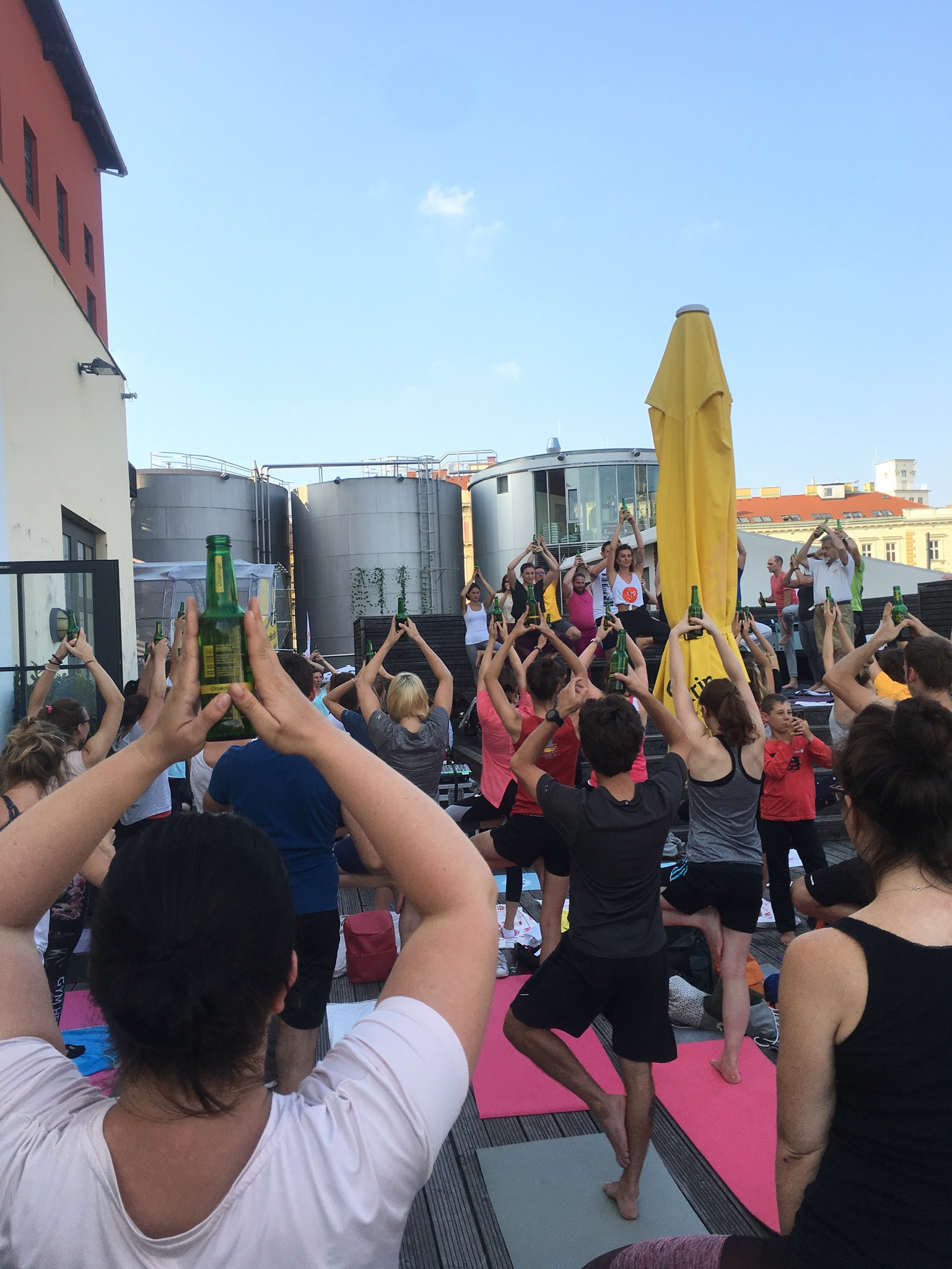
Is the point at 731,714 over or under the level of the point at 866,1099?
over

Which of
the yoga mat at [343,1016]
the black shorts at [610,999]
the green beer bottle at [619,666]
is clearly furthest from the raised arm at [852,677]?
the yoga mat at [343,1016]

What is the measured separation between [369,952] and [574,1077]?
2.16 metres

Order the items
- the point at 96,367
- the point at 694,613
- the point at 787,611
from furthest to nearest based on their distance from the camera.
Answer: the point at 787,611
the point at 96,367
the point at 694,613

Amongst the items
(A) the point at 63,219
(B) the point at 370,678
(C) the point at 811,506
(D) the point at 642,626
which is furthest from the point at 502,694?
(C) the point at 811,506

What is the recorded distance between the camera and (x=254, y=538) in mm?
29156

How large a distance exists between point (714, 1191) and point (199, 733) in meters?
2.94

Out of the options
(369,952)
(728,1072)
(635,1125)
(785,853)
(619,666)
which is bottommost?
(728,1072)

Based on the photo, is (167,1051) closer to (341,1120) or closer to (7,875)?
(341,1120)

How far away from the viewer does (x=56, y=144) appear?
11391 millimetres

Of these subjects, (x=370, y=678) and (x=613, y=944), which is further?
(x=370, y=678)

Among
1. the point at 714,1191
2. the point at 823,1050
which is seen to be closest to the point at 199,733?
the point at 823,1050

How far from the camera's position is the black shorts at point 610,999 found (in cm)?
309

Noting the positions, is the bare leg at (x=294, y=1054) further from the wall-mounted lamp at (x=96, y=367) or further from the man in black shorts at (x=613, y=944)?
the wall-mounted lamp at (x=96, y=367)

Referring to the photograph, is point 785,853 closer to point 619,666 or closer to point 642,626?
point 619,666
